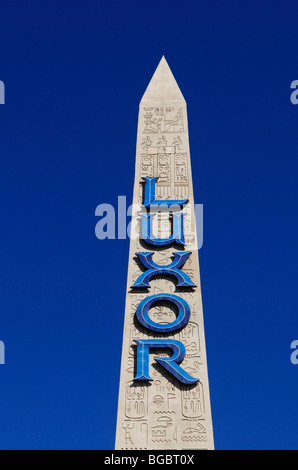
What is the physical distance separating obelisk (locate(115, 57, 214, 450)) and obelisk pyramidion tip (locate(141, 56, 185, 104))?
66 millimetres

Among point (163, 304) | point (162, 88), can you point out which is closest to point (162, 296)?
point (163, 304)

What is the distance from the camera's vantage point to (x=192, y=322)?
18641 mm

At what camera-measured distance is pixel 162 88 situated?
2372cm

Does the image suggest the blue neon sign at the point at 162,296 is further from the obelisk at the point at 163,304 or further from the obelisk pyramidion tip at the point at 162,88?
the obelisk pyramidion tip at the point at 162,88

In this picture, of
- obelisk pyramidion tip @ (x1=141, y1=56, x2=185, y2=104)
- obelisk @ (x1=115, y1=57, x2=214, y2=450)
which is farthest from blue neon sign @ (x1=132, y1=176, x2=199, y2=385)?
obelisk pyramidion tip @ (x1=141, y1=56, x2=185, y2=104)

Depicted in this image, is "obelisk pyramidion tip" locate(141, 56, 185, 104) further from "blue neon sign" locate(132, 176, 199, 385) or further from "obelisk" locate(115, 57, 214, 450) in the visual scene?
"blue neon sign" locate(132, 176, 199, 385)

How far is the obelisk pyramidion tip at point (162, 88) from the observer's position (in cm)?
2319

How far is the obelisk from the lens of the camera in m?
17.0

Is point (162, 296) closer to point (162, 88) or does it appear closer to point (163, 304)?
point (163, 304)

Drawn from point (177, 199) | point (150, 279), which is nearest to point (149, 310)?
Answer: point (150, 279)

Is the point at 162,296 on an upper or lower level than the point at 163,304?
upper

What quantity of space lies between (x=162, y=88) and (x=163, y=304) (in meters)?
8.86
